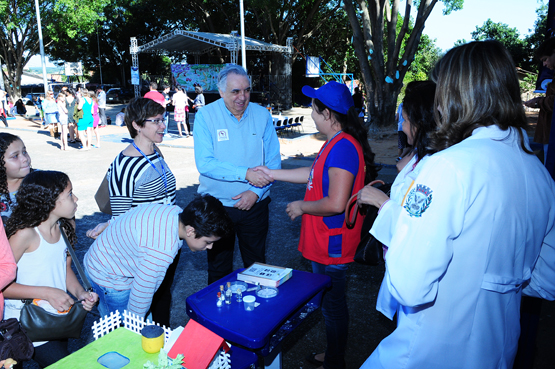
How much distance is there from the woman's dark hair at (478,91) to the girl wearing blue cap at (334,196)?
3.59 feet

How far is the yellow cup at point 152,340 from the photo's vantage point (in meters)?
1.70

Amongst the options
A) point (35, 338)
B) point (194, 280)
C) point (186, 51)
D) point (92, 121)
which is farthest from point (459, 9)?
point (35, 338)

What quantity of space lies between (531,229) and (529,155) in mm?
273

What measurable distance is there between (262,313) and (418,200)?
1.07 meters

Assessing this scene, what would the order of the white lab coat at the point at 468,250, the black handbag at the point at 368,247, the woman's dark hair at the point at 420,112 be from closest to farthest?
the white lab coat at the point at 468,250
the woman's dark hair at the point at 420,112
the black handbag at the point at 368,247

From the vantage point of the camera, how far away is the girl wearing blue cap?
2531 mm

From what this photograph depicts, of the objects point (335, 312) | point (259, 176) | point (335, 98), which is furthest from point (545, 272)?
point (259, 176)

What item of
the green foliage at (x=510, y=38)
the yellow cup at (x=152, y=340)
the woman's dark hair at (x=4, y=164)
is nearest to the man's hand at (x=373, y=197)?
the yellow cup at (x=152, y=340)

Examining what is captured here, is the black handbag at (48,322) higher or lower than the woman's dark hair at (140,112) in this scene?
lower

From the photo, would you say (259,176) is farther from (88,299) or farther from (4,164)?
(4,164)

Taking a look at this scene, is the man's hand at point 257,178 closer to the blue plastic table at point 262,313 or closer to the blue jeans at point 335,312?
Result: the blue jeans at point 335,312

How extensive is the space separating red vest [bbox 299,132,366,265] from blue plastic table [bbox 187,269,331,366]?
264 millimetres

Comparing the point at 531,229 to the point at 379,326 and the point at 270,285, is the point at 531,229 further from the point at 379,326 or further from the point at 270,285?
the point at 379,326

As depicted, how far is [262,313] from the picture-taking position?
6.75 ft
